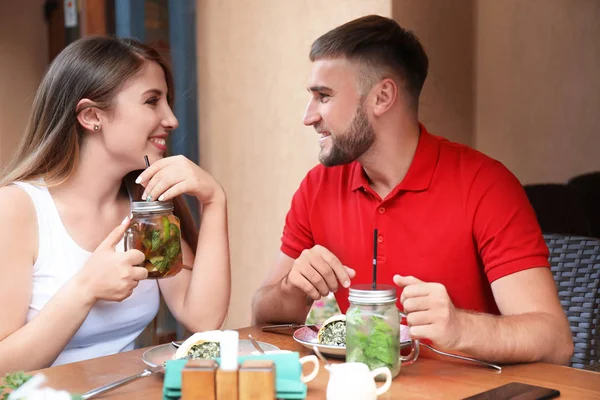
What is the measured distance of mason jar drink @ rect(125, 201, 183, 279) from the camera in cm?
160

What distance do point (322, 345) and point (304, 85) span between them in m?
1.71

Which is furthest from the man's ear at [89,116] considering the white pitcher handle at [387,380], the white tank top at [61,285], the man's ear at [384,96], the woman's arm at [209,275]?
the white pitcher handle at [387,380]

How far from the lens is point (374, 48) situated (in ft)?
6.94

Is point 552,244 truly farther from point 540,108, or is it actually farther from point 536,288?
point 540,108

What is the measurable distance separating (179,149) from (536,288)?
211 centimetres

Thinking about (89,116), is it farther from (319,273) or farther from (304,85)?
(304,85)

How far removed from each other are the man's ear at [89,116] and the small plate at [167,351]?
68 centimetres

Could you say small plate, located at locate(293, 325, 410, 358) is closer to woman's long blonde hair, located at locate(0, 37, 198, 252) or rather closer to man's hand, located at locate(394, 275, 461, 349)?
man's hand, located at locate(394, 275, 461, 349)

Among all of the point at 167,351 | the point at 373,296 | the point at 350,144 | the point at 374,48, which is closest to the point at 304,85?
the point at 374,48

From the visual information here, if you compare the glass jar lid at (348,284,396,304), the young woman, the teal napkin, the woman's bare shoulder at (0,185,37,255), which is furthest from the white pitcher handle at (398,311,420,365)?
the woman's bare shoulder at (0,185,37,255)

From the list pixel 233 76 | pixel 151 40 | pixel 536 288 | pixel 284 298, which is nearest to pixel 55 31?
pixel 151 40

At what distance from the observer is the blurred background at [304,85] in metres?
2.97

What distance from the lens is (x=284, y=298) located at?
1878 millimetres

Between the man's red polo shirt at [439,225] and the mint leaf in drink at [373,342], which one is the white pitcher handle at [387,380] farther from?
the man's red polo shirt at [439,225]
